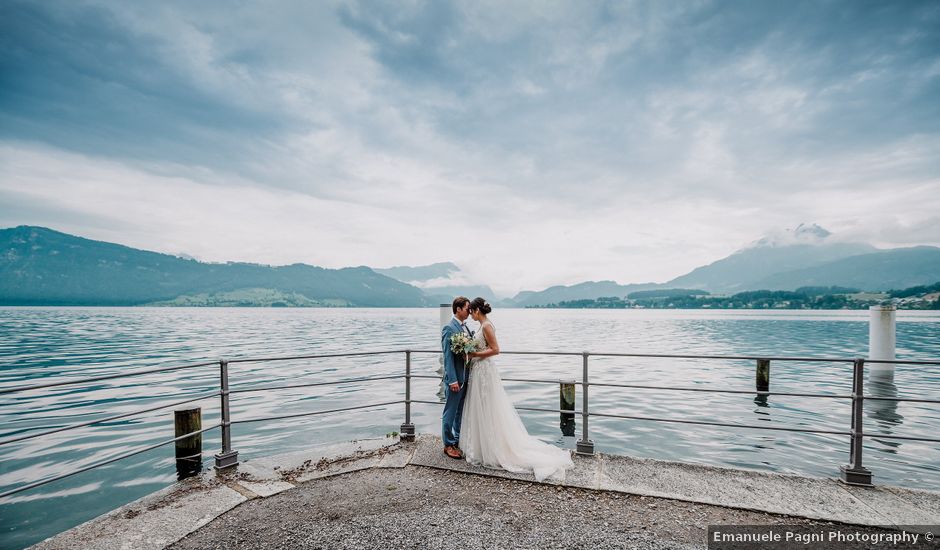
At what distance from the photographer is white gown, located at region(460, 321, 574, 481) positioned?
597 cm

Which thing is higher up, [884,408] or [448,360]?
[448,360]

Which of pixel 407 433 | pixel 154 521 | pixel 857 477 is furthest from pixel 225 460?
pixel 857 477

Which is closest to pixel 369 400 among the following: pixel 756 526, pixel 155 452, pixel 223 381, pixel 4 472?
pixel 155 452

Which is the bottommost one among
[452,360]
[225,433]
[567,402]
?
[567,402]

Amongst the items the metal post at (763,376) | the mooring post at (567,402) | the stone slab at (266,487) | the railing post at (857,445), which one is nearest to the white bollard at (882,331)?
the metal post at (763,376)

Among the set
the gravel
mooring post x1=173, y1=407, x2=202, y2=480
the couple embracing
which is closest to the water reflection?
the gravel

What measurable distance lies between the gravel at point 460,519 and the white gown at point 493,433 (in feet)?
1.66

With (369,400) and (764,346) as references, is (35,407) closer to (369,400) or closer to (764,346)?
(369,400)

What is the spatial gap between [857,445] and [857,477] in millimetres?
360

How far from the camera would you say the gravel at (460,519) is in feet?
13.6

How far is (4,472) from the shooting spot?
10414mm

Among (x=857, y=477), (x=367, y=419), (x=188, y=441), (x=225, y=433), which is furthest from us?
(x=367, y=419)

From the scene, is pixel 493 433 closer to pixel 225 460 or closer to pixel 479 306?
pixel 479 306

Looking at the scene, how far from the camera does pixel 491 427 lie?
6.18m
